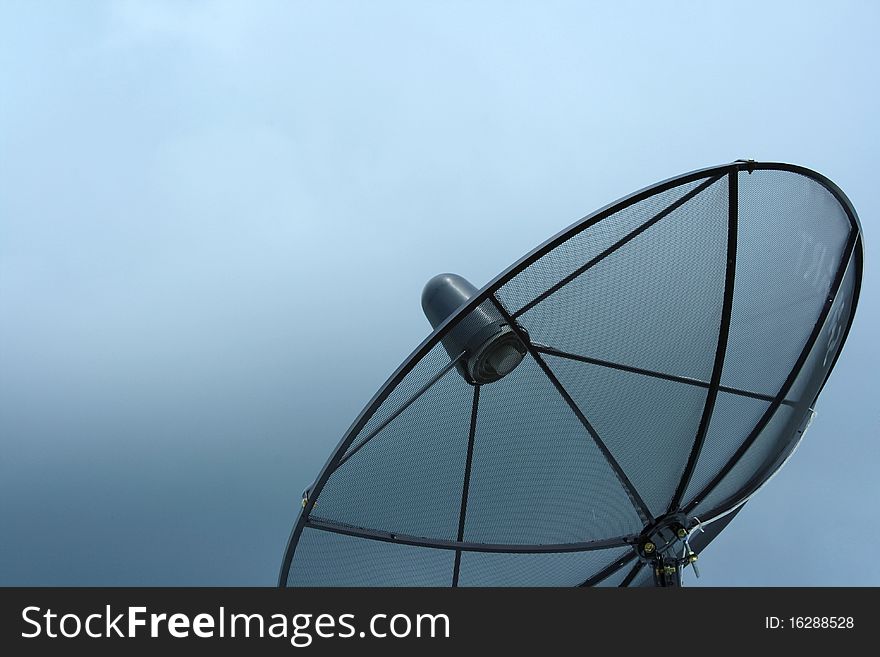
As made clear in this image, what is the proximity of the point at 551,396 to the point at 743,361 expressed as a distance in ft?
6.37

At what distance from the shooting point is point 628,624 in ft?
15.9

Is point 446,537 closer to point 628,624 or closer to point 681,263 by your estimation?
point 628,624

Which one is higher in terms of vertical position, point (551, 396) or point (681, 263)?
point (681, 263)

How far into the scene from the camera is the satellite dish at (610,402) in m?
5.80

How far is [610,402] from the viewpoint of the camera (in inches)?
254

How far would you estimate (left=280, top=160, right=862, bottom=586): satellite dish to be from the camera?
5797mm

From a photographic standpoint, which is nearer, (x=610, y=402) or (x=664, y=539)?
(x=610, y=402)

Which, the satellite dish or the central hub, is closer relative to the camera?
the satellite dish

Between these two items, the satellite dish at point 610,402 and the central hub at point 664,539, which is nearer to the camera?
the satellite dish at point 610,402

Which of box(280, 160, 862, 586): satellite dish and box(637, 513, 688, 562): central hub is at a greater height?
box(280, 160, 862, 586): satellite dish

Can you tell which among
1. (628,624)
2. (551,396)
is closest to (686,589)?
(628,624)

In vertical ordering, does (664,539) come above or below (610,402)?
below

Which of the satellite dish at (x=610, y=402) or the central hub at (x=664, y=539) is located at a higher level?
the satellite dish at (x=610, y=402)

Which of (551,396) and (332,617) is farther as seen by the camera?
(551,396)
